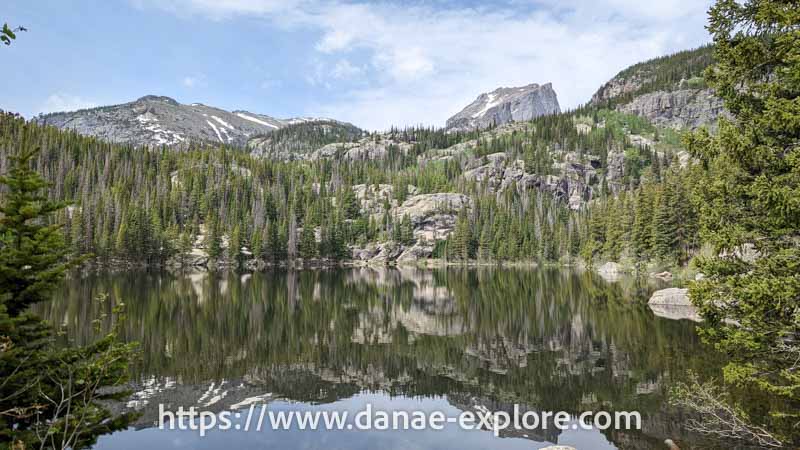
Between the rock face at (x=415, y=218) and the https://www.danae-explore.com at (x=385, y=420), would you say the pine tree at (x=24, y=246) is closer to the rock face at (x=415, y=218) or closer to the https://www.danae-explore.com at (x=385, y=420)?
the https://www.danae-explore.com at (x=385, y=420)

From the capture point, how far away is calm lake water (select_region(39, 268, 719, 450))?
14.2 meters

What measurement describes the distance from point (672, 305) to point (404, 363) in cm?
2393

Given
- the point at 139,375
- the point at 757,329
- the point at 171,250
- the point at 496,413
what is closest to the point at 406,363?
the point at 496,413

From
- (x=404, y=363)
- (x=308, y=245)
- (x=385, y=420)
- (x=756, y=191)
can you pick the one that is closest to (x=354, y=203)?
(x=308, y=245)

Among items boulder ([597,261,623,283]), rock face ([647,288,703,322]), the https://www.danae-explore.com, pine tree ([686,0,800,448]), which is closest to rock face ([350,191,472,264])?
boulder ([597,261,623,283])

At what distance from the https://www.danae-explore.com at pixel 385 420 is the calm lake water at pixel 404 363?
38 centimetres

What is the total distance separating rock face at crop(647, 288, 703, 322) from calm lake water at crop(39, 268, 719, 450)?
1.03m

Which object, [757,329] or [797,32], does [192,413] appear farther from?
[797,32]

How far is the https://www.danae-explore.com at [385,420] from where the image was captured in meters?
14.6

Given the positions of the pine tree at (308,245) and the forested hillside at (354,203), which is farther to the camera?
the pine tree at (308,245)

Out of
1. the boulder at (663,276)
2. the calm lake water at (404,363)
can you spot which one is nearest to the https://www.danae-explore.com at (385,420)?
the calm lake water at (404,363)

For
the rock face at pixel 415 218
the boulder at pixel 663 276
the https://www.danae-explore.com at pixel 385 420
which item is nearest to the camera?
the https://www.danae-explore.com at pixel 385 420

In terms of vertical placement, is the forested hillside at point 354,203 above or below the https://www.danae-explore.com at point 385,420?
above

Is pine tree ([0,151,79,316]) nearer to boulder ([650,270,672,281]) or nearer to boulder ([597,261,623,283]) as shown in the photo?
boulder ([650,270,672,281])
